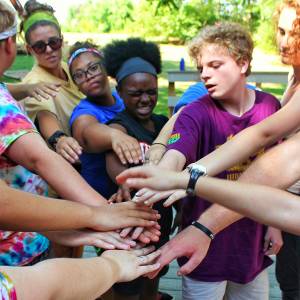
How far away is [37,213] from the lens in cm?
154

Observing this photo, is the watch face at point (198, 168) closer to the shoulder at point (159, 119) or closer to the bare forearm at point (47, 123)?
the shoulder at point (159, 119)

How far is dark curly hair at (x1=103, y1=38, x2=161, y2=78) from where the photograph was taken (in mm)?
2453

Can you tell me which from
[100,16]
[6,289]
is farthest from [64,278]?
[100,16]

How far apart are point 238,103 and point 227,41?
278mm

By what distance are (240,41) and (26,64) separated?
13095 millimetres

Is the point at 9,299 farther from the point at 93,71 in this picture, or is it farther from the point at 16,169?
the point at 93,71

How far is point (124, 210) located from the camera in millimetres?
1844

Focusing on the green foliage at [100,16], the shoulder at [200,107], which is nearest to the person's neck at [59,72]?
the shoulder at [200,107]

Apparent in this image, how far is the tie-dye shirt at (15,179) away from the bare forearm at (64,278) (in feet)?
1.26

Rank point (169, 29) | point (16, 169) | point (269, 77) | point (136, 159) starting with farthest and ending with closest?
point (169, 29), point (269, 77), point (136, 159), point (16, 169)

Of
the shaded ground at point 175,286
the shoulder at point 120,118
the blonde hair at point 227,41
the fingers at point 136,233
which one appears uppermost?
the blonde hair at point 227,41

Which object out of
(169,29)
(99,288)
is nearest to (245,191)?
(99,288)

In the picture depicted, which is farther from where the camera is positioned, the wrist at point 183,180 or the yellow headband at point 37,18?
the yellow headband at point 37,18

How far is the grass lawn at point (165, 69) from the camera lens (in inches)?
375
